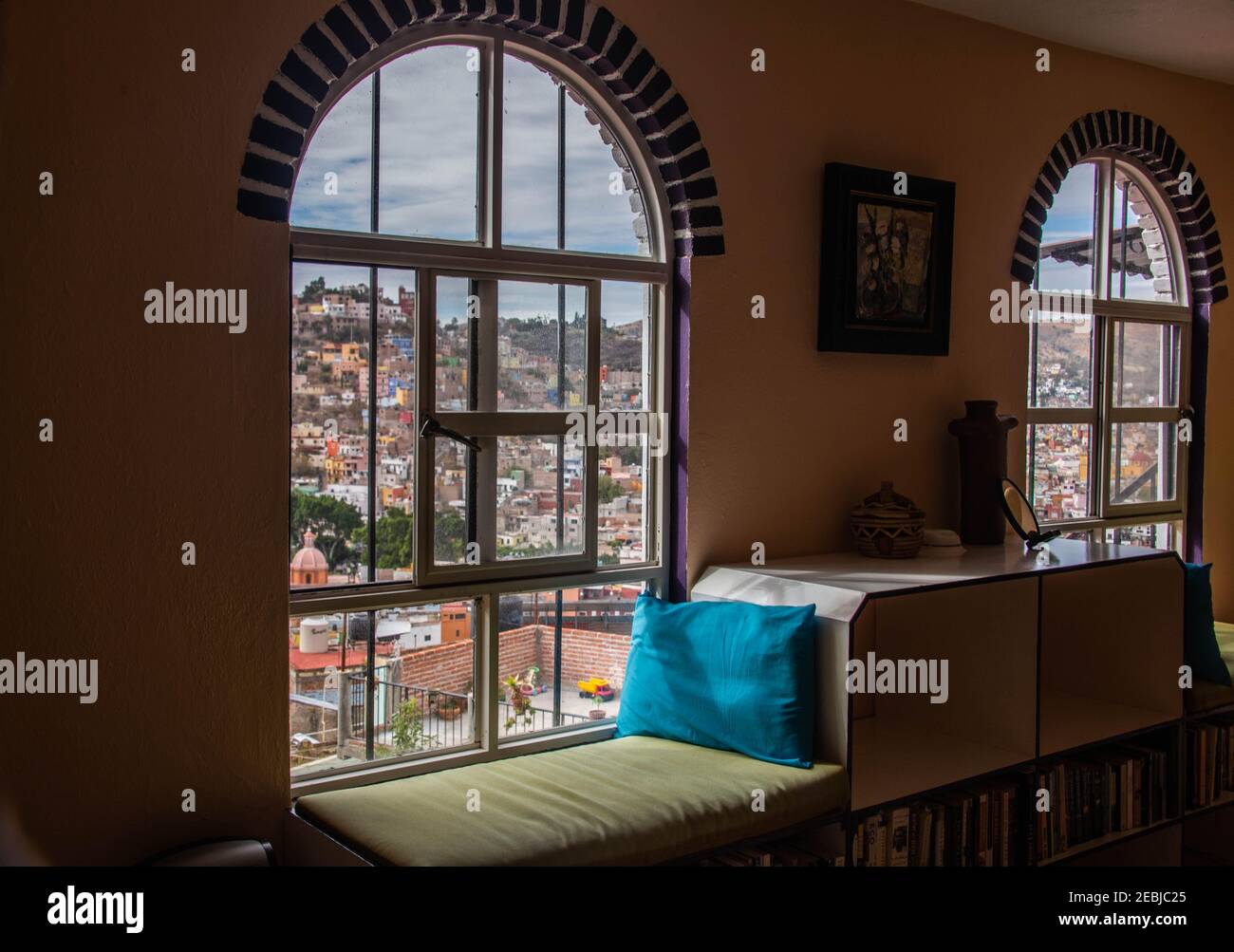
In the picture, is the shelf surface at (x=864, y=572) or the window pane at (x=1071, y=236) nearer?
the shelf surface at (x=864, y=572)

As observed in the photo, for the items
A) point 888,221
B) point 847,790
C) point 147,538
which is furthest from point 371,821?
point 888,221

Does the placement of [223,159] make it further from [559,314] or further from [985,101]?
[985,101]

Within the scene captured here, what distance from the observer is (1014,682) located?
374 cm

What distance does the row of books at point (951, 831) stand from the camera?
3.38 m

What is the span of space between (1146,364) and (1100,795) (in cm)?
223

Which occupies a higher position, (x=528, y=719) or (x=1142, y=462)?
(x=1142, y=462)

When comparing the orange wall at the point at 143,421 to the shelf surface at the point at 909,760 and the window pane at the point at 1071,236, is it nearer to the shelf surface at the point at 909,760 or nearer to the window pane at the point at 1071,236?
the shelf surface at the point at 909,760

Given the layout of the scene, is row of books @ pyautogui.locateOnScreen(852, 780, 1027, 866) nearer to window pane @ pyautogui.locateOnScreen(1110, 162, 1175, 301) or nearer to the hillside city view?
the hillside city view

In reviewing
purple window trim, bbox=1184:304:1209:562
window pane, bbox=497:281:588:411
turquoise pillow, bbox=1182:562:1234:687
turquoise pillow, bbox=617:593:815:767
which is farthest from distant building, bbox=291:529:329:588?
purple window trim, bbox=1184:304:1209:562

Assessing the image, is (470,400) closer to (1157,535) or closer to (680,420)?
(680,420)

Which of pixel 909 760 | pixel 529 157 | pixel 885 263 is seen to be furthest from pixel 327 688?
pixel 885 263

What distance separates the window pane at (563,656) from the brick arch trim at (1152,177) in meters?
2.26

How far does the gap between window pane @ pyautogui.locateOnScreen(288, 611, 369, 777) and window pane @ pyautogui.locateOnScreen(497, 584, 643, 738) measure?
1.47 feet

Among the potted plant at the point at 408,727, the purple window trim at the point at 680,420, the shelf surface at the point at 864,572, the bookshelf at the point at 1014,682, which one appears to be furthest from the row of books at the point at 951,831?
the potted plant at the point at 408,727
